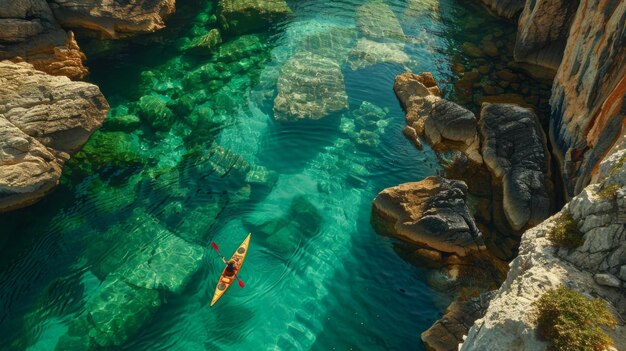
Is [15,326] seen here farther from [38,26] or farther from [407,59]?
[407,59]

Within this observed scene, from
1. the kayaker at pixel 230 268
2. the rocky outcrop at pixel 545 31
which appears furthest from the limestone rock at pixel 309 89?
the rocky outcrop at pixel 545 31

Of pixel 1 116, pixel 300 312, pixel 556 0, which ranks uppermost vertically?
pixel 556 0

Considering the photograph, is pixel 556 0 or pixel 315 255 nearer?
pixel 315 255

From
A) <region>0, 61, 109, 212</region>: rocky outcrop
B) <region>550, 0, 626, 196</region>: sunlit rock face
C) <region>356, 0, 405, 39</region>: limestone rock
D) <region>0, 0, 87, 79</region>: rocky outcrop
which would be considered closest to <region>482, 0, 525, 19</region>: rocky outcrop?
<region>356, 0, 405, 39</region>: limestone rock

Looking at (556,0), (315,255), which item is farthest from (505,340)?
(556,0)

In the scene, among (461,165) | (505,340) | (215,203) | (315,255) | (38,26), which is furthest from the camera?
(38,26)

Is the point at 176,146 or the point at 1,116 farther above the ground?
the point at 1,116
